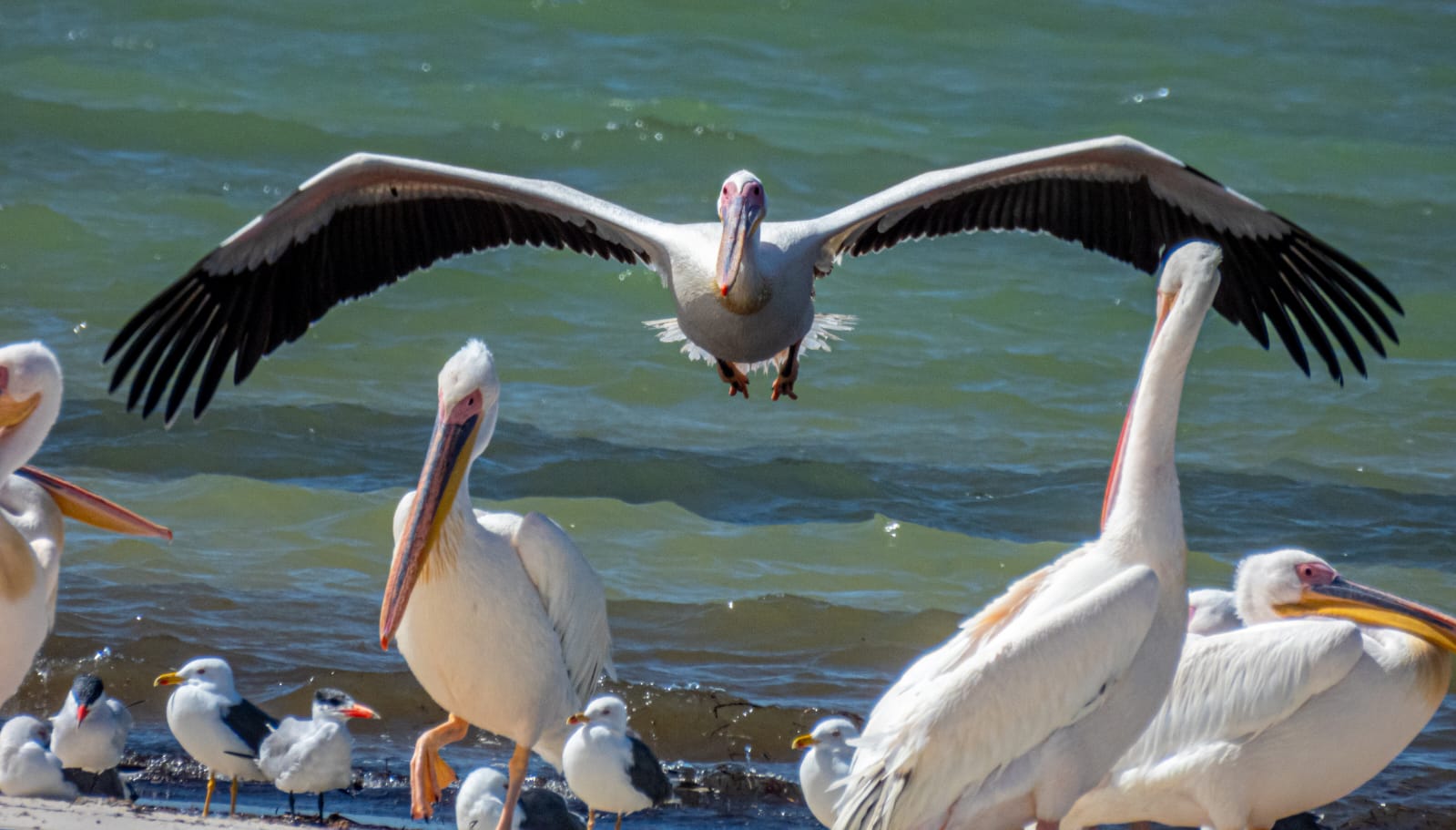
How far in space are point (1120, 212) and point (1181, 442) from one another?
4.28m

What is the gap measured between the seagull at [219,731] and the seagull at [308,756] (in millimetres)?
55

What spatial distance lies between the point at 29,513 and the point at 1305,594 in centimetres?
325

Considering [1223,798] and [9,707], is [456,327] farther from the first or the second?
[1223,798]

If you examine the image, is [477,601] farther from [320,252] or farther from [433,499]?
[320,252]

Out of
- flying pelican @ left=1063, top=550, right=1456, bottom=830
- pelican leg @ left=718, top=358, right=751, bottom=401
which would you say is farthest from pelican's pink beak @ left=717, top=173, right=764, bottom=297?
flying pelican @ left=1063, top=550, right=1456, bottom=830

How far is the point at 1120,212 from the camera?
620 centimetres

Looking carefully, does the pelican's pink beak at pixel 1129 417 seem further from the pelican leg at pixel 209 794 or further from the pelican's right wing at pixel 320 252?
the pelican's right wing at pixel 320 252

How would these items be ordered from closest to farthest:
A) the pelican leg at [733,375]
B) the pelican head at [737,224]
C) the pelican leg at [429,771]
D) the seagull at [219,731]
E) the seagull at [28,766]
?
1. the pelican leg at [429,771]
2. the seagull at [28,766]
3. the seagull at [219,731]
4. the pelican head at [737,224]
5. the pelican leg at [733,375]

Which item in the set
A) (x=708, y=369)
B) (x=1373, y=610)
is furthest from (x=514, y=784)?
(x=708, y=369)

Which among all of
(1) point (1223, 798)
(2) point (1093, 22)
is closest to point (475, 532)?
(1) point (1223, 798)

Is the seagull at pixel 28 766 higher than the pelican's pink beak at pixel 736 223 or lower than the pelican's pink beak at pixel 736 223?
lower

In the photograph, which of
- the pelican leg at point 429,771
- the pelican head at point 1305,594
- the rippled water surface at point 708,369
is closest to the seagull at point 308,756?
the pelican leg at point 429,771

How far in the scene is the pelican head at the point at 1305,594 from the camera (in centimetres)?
434

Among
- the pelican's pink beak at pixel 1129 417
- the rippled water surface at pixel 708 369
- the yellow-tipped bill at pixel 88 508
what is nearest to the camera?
the pelican's pink beak at pixel 1129 417
